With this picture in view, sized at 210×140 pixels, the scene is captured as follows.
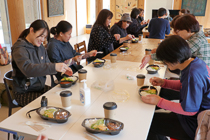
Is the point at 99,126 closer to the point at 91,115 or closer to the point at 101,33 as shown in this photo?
the point at 91,115

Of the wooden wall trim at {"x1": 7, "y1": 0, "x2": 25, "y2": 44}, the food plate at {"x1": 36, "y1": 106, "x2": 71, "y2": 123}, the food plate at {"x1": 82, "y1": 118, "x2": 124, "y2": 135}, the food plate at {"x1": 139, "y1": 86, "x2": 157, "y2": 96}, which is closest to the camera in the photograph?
the food plate at {"x1": 82, "y1": 118, "x2": 124, "y2": 135}

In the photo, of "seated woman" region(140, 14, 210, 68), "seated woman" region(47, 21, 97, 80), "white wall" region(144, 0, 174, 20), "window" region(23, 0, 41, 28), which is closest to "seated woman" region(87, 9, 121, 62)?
"seated woman" region(47, 21, 97, 80)

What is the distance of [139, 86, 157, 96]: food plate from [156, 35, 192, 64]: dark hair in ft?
1.25

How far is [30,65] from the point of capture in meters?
1.79

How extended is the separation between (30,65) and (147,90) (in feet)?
3.49

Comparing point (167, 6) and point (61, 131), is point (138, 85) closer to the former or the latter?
point (61, 131)

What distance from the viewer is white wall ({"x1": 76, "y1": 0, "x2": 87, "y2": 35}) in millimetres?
9344

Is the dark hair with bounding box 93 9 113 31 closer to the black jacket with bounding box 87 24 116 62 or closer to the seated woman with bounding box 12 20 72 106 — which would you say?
the black jacket with bounding box 87 24 116 62

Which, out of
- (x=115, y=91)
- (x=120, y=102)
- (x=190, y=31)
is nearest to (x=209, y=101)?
(x=120, y=102)

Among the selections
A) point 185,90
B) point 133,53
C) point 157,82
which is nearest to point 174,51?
point 185,90

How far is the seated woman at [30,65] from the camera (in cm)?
179

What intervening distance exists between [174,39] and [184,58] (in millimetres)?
152

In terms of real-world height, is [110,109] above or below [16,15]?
below

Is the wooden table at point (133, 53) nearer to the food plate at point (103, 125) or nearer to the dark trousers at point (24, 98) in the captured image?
the dark trousers at point (24, 98)
